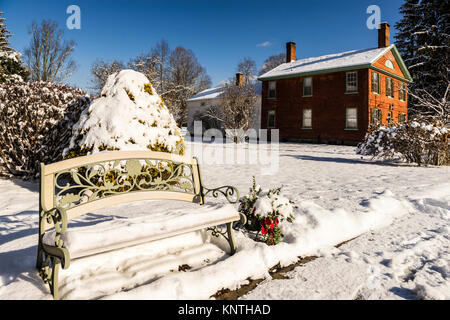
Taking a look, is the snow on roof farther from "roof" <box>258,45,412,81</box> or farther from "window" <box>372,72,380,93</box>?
"window" <box>372,72,380,93</box>

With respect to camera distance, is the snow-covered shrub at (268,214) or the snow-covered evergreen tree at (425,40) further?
the snow-covered evergreen tree at (425,40)

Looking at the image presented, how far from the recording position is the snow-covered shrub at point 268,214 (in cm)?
335

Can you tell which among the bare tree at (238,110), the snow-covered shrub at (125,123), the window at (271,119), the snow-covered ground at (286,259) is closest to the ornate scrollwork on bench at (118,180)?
the snow-covered ground at (286,259)

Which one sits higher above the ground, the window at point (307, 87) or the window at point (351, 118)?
the window at point (307, 87)

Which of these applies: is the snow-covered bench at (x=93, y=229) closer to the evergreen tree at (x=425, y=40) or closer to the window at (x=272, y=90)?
the window at (x=272, y=90)

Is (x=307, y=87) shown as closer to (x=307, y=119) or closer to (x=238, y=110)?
(x=307, y=119)

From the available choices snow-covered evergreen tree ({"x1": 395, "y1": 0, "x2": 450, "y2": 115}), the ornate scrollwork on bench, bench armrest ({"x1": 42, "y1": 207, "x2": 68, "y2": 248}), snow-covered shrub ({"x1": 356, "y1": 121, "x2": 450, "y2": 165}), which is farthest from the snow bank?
snow-covered evergreen tree ({"x1": 395, "y1": 0, "x2": 450, "y2": 115})

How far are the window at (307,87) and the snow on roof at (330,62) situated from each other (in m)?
0.82

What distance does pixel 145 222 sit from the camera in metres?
2.54

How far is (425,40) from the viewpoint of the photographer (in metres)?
27.4

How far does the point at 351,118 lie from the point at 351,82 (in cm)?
270

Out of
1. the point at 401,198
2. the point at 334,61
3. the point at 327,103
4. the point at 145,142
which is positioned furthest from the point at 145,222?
the point at 334,61
